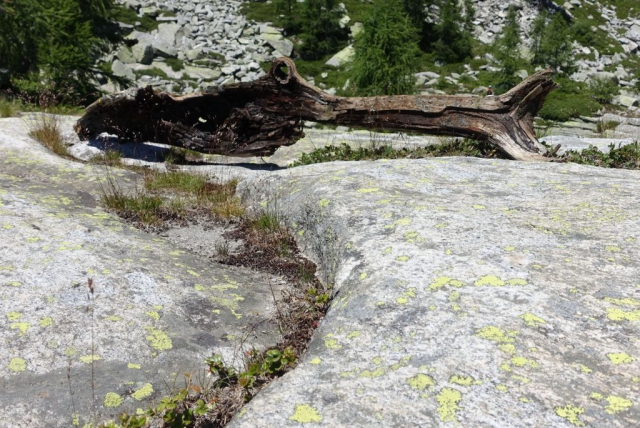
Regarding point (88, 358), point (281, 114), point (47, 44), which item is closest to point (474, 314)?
point (88, 358)

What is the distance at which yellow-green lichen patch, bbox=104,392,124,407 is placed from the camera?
11.9ft

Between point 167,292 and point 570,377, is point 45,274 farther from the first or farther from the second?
point 570,377

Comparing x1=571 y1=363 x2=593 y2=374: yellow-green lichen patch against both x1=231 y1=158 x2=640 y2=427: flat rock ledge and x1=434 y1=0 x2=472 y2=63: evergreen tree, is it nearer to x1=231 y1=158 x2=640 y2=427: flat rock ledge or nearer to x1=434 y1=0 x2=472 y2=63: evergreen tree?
x1=231 y1=158 x2=640 y2=427: flat rock ledge

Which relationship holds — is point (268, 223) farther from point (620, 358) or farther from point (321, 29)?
point (321, 29)

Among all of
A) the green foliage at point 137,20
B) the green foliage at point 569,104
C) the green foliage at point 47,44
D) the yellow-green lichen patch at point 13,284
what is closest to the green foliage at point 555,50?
the green foliage at point 569,104

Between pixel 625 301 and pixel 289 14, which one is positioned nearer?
pixel 625 301

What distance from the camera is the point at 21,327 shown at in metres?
4.15

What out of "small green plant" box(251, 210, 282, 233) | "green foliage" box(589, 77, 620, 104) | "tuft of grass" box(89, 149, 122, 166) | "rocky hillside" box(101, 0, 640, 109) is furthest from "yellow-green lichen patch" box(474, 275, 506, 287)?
"green foliage" box(589, 77, 620, 104)

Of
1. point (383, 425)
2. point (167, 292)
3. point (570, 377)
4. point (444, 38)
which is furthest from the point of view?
point (444, 38)

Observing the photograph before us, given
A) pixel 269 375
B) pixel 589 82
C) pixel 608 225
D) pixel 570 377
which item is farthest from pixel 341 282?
pixel 589 82

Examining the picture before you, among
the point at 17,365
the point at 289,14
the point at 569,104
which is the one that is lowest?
the point at 569,104

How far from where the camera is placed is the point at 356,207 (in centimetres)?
585

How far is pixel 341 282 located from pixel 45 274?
2.64 meters

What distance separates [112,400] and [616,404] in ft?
10.1
